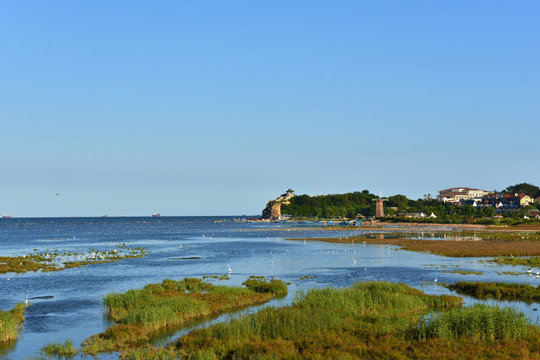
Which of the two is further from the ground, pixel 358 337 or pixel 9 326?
pixel 9 326

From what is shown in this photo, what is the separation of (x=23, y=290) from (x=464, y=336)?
4001cm

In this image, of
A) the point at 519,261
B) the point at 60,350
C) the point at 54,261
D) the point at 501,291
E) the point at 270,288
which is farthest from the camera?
the point at 54,261

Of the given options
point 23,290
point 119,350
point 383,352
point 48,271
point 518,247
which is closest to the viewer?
point 383,352

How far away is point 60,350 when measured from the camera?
2736cm

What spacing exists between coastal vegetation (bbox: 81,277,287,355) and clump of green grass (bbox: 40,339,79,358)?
2.05ft

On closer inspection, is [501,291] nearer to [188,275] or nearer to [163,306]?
[163,306]

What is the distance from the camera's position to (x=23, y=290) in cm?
5000

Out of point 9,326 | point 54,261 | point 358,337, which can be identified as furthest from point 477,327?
point 54,261

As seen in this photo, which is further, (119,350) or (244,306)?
(244,306)

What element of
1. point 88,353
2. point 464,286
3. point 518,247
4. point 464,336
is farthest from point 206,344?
point 518,247

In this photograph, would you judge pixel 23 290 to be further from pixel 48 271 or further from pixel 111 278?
pixel 48 271

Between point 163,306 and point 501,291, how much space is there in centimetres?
2653

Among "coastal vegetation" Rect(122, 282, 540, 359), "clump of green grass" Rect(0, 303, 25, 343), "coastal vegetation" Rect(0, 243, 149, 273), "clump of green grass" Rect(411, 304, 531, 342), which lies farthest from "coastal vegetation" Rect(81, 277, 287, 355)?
"coastal vegetation" Rect(0, 243, 149, 273)

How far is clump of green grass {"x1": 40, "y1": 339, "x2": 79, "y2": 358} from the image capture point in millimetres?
27219
